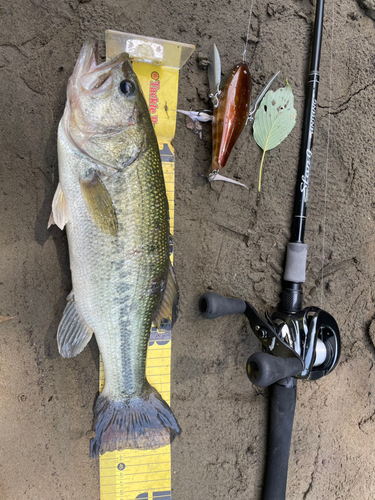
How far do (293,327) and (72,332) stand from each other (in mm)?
1416

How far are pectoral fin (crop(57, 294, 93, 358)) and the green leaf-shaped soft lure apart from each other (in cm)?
153

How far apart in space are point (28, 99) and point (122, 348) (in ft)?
5.21

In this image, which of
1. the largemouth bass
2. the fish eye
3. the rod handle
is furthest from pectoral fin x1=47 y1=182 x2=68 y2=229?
the rod handle

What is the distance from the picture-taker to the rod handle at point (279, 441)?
2.22 m

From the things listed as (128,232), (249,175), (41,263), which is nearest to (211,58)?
(249,175)

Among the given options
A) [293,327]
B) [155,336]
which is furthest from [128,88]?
[293,327]

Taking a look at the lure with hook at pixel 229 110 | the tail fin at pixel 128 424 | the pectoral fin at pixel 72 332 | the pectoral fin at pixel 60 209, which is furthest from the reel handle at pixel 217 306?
the pectoral fin at pixel 60 209

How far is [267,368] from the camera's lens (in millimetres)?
1687

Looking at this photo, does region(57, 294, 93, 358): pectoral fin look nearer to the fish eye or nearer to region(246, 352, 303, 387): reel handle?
region(246, 352, 303, 387): reel handle

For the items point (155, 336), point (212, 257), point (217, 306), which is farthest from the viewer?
point (212, 257)

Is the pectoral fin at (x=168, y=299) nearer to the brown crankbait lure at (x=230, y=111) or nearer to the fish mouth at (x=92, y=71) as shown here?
the brown crankbait lure at (x=230, y=111)

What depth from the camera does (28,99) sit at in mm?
1906

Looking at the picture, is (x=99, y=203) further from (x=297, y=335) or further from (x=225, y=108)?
(x=297, y=335)

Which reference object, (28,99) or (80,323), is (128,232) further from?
(28,99)
